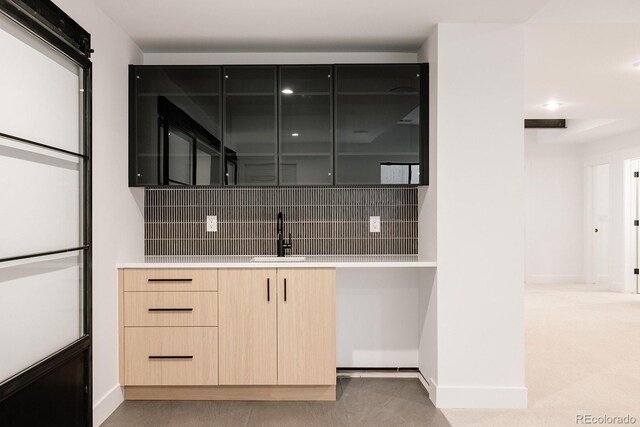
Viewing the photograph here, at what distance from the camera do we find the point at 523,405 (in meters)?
2.95

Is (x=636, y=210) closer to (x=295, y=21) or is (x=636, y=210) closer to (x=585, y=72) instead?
(x=585, y=72)

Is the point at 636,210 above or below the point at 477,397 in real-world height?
above

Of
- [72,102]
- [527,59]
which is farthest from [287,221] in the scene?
[527,59]

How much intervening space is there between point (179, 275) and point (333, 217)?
1.25 meters

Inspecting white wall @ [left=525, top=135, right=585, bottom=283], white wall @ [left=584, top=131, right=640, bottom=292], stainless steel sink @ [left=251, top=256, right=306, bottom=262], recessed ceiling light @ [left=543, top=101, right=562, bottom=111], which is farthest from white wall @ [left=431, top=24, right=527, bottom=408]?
white wall @ [left=525, top=135, right=585, bottom=283]

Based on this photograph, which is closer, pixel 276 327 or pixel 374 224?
pixel 276 327

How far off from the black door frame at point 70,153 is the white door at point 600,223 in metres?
8.13

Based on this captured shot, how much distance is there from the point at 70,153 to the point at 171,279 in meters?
1.03

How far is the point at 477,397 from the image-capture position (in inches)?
117

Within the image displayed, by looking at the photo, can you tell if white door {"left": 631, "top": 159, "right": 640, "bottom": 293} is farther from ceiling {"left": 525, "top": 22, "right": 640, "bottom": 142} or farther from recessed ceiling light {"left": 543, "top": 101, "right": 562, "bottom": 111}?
recessed ceiling light {"left": 543, "top": 101, "right": 562, "bottom": 111}

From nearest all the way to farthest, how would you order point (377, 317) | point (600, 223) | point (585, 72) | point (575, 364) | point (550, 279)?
→ point (377, 317) < point (575, 364) < point (585, 72) < point (600, 223) < point (550, 279)


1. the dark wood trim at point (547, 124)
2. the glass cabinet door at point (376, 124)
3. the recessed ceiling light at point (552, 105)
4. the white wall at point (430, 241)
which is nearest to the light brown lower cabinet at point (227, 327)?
the white wall at point (430, 241)

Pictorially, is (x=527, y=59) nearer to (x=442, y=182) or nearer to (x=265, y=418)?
(x=442, y=182)

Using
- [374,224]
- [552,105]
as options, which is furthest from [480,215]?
[552,105]
